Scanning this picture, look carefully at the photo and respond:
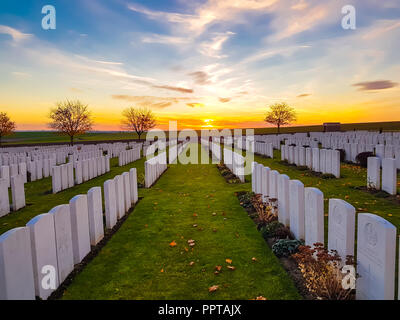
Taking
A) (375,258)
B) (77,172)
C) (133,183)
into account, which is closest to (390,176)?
(375,258)

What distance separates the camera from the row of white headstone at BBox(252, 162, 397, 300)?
2752 millimetres

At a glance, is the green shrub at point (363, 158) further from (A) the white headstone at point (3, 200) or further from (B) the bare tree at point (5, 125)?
(B) the bare tree at point (5, 125)

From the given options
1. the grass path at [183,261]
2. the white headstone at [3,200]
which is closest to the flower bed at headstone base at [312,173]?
the grass path at [183,261]

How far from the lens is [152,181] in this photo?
41.2ft

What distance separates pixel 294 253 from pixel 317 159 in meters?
10.2

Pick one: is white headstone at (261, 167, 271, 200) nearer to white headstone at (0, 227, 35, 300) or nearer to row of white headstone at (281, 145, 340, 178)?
white headstone at (0, 227, 35, 300)

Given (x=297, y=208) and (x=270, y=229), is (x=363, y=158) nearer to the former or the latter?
(x=270, y=229)

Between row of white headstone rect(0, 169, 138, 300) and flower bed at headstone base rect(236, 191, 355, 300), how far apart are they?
133 inches

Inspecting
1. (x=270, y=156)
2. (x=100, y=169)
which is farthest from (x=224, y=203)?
(x=270, y=156)

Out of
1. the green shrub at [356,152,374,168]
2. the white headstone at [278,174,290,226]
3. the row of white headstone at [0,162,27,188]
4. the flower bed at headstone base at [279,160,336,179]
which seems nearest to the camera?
the white headstone at [278,174,290,226]

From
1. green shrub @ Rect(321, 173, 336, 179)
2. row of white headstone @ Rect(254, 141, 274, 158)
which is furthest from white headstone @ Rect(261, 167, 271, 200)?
row of white headstone @ Rect(254, 141, 274, 158)

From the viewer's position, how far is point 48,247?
357 cm

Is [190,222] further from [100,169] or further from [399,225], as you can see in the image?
[100,169]

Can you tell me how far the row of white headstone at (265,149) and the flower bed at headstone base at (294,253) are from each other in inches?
561
